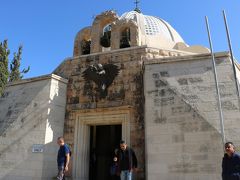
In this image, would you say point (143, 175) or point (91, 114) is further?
point (91, 114)

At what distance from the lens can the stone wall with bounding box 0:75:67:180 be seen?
803cm

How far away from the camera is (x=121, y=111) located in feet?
27.1

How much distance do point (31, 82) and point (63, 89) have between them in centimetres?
119

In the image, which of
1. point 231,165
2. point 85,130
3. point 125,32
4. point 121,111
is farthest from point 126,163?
point 125,32

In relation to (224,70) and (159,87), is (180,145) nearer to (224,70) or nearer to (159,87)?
(159,87)

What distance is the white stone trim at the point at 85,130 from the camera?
8.19 m

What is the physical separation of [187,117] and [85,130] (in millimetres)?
3494

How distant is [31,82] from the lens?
9.27m

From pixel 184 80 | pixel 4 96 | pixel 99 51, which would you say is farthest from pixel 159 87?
pixel 4 96

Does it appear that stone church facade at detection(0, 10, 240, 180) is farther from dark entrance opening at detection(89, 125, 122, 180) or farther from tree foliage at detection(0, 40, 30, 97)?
tree foliage at detection(0, 40, 30, 97)

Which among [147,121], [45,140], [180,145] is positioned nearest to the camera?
[180,145]

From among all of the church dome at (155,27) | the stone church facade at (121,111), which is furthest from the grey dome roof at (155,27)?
the stone church facade at (121,111)

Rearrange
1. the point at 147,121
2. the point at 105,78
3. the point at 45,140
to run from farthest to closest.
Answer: the point at 105,78 → the point at 45,140 → the point at 147,121

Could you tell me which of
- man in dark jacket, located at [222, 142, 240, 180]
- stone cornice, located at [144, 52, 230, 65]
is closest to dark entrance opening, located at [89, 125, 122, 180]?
stone cornice, located at [144, 52, 230, 65]
